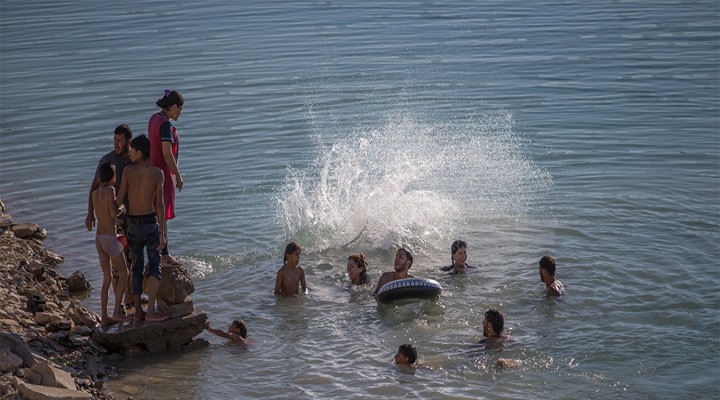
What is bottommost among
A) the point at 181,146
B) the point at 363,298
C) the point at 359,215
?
the point at 363,298

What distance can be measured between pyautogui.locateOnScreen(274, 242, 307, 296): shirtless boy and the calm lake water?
0.68 feet

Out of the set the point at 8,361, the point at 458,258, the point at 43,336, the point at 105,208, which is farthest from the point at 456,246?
the point at 8,361

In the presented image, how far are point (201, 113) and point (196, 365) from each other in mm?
12223

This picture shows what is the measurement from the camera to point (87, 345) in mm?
11539

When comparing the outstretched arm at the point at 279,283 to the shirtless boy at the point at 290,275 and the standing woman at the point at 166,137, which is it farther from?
the standing woman at the point at 166,137

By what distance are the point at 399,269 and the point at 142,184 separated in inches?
167

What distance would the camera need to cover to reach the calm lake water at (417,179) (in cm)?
1193

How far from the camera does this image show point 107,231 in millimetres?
11180

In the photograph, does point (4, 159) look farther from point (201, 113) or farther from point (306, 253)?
point (306, 253)

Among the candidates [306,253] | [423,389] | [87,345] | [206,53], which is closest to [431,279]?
[306,253]

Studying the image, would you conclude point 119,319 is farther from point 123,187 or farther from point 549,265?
Answer: point 549,265

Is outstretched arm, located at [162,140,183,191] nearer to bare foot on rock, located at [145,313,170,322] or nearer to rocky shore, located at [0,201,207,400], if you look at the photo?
rocky shore, located at [0,201,207,400]

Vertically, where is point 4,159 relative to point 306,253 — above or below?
above

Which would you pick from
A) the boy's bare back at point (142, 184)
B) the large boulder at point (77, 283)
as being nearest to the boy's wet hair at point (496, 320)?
the boy's bare back at point (142, 184)
